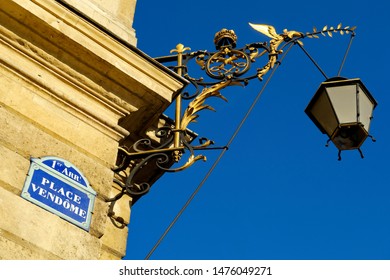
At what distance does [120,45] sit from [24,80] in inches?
30.0

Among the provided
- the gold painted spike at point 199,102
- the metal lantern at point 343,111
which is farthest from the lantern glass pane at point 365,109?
the gold painted spike at point 199,102

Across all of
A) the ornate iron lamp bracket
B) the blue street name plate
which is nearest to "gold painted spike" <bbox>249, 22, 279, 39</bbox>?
the ornate iron lamp bracket

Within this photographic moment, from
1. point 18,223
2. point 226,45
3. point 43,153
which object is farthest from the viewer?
point 226,45

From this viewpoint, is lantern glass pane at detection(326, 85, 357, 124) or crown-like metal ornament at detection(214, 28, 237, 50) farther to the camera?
crown-like metal ornament at detection(214, 28, 237, 50)

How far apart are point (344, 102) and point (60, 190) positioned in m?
2.18

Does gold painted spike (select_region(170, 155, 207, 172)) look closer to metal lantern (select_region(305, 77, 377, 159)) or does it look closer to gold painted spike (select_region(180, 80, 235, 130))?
gold painted spike (select_region(180, 80, 235, 130))

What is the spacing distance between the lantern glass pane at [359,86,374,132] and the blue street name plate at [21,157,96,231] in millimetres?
1981

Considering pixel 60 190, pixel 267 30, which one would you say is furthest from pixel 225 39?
pixel 60 190

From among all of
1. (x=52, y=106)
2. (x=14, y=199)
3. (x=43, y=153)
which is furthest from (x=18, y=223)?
(x=52, y=106)

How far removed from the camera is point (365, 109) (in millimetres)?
6801

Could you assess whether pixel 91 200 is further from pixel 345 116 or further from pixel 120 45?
pixel 345 116

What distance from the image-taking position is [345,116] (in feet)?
22.0

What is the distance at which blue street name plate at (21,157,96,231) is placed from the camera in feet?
18.2

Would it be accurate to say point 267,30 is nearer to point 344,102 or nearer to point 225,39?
point 225,39
